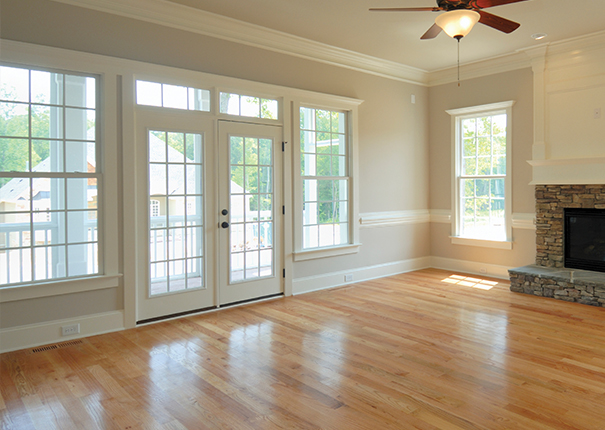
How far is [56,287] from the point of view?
3.88 meters

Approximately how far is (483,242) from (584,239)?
1330 millimetres

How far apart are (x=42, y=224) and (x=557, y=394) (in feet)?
13.3

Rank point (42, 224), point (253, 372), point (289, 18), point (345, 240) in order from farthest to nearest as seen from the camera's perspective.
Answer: point (345, 240) < point (289, 18) < point (42, 224) < point (253, 372)

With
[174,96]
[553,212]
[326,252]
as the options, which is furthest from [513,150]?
[174,96]

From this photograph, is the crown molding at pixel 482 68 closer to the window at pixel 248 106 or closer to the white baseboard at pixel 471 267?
the white baseboard at pixel 471 267

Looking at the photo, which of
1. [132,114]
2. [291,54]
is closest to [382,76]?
[291,54]

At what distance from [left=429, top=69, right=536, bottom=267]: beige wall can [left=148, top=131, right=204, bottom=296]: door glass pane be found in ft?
13.3

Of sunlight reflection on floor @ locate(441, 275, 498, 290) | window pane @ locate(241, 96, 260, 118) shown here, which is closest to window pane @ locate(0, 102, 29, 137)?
window pane @ locate(241, 96, 260, 118)

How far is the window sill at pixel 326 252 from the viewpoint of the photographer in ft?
18.6

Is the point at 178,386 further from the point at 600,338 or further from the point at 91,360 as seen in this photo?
the point at 600,338

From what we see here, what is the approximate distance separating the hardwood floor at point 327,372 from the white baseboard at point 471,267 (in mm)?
1585

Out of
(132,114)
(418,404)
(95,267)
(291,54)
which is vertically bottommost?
(418,404)

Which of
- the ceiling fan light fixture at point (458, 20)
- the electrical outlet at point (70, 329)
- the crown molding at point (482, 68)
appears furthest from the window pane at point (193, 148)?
the crown molding at point (482, 68)

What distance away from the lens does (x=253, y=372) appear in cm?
325
